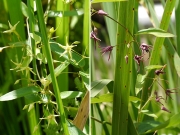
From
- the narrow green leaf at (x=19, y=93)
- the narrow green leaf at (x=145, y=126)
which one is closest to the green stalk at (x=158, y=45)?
the narrow green leaf at (x=145, y=126)

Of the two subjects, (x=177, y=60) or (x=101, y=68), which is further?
(x=101, y=68)

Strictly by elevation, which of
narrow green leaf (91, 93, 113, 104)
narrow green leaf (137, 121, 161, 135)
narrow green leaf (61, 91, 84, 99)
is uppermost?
narrow green leaf (91, 93, 113, 104)

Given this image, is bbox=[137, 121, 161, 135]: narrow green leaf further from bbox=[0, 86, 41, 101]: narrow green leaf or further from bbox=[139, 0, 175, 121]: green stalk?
bbox=[0, 86, 41, 101]: narrow green leaf

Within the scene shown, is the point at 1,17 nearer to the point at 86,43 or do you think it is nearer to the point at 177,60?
the point at 86,43

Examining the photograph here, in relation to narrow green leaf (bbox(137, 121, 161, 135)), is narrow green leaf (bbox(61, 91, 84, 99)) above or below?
above

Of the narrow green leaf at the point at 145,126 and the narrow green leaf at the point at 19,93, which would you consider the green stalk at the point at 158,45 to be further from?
the narrow green leaf at the point at 19,93

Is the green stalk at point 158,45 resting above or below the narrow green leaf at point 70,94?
above

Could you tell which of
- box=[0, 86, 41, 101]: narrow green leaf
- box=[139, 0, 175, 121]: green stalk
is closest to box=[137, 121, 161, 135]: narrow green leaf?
box=[139, 0, 175, 121]: green stalk

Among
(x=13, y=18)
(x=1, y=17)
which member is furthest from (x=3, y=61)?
(x=13, y=18)
